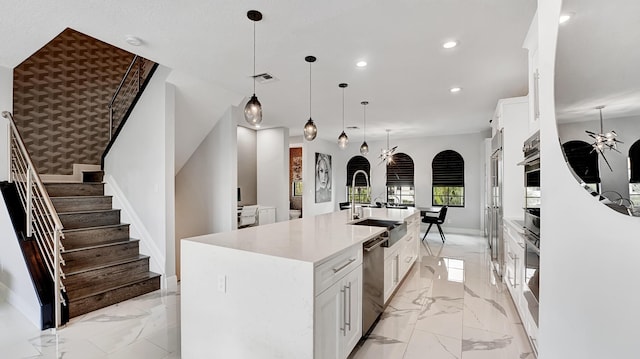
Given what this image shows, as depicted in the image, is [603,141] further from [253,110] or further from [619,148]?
[253,110]

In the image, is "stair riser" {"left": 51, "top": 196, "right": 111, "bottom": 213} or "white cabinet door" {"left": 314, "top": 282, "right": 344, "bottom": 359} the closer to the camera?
"white cabinet door" {"left": 314, "top": 282, "right": 344, "bottom": 359}

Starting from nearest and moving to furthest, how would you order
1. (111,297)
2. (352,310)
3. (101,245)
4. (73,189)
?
(352,310) < (111,297) < (101,245) < (73,189)

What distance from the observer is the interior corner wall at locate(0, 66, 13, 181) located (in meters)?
3.35

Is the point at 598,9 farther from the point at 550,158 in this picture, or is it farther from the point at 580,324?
the point at 580,324

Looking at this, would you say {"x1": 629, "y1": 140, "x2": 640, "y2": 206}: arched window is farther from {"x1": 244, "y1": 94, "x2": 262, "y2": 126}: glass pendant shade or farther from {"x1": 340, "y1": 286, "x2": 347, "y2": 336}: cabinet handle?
{"x1": 244, "y1": 94, "x2": 262, "y2": 126}: glass pendant shade

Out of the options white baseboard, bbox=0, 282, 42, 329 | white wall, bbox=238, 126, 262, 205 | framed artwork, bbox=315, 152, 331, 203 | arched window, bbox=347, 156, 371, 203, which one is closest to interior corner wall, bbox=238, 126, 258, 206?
white wall, bbox=238, 126, 262, 205

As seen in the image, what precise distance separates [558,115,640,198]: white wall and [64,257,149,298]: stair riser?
407cm

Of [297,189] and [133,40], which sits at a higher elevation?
[133,40]

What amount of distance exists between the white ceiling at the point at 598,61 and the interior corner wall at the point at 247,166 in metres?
6.42

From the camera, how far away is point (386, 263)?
9.62 feet

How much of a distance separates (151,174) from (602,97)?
4.22m

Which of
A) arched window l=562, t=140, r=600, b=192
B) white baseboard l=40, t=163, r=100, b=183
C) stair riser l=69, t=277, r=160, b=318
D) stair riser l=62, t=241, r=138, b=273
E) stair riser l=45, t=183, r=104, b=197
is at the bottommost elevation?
stair riser l=69, t=277, r=160, b=318

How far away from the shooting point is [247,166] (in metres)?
6.98

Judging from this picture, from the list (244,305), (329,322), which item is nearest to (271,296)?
(244,305)
